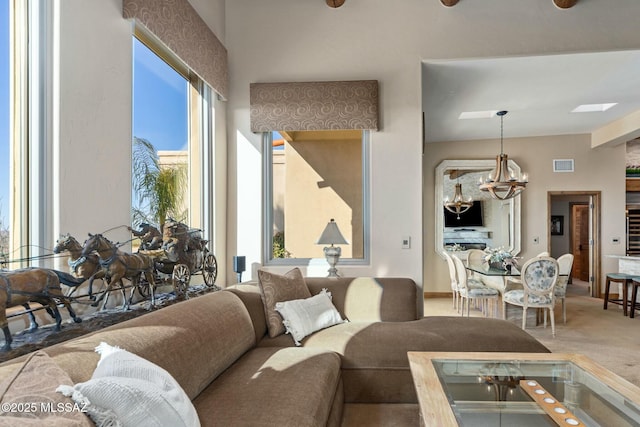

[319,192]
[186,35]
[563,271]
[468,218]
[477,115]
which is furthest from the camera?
[468,218]

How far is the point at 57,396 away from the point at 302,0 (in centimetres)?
388

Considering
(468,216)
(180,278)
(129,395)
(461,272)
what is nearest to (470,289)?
(461,272)

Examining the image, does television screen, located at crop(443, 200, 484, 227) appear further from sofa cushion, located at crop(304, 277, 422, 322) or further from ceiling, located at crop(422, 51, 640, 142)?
sofa cushion, located at crop(304, 277, 422, 322)

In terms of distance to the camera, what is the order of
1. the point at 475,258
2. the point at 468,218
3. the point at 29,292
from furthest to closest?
the point at 468,218
the point at 475,258
the point at 29,292

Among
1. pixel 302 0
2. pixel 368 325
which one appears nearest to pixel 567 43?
pixel 302 0

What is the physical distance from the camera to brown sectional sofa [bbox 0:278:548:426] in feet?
5.08

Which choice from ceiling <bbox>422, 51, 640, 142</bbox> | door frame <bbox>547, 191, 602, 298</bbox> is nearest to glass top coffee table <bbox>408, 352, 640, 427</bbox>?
ceiling <bbox>422, 51, 640, 142</bbox>

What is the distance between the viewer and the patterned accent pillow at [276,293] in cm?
271

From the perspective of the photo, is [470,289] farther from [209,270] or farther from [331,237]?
[209,270]

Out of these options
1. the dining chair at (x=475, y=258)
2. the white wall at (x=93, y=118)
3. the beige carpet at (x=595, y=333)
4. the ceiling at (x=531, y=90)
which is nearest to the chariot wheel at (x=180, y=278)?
the white wall at (x=93, y=118)

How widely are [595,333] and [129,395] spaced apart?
17.2 ft

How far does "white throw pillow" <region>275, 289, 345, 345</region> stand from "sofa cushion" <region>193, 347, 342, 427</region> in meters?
0.29

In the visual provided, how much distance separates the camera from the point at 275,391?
1.76 m

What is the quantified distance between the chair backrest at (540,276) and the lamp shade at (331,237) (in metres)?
2.33
